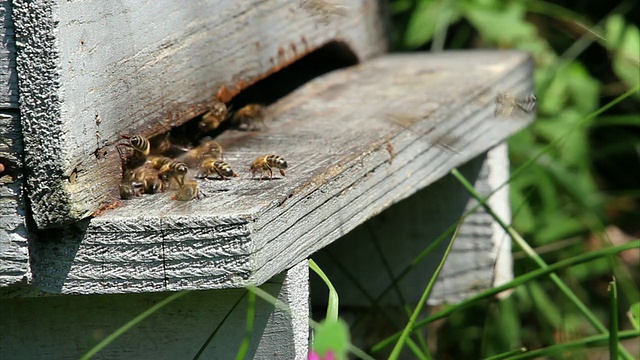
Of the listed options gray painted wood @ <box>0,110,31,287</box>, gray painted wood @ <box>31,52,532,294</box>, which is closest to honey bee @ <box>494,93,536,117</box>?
gray painted wood @ <box>31,52,532,294</box>

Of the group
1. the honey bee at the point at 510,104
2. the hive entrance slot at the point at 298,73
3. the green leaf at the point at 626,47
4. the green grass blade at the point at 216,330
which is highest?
the green leaf at the point at 626,47

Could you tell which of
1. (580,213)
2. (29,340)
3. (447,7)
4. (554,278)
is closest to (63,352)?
(29,340)

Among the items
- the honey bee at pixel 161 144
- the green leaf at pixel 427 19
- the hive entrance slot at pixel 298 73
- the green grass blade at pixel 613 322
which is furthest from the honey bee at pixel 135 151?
the green leaf at pixel 427 19

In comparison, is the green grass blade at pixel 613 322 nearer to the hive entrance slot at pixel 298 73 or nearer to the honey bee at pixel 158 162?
the honey bee at pixel 158 162

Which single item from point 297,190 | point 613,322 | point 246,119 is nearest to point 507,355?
point 613,322

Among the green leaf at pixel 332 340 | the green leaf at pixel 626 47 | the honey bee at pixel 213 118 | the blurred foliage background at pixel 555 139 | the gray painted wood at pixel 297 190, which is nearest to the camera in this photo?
the green leaf at pixel 332 340

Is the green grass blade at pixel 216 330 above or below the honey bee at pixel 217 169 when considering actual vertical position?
below

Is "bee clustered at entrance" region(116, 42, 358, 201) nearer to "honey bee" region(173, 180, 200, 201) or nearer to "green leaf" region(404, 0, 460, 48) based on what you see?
"honey bee" region(173, 180, 200, 201)

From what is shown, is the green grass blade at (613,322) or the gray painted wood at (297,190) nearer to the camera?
the gray painted wood at (297,190)
